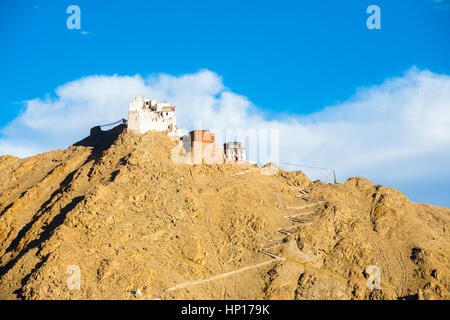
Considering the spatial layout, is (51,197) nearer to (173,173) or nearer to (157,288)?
(173,173)

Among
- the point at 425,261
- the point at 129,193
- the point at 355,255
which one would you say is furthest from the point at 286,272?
the point at 129,193

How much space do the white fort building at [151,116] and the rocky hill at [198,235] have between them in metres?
2.52

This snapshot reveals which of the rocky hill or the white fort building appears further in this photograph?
the white fort building

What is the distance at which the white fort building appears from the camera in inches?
2800

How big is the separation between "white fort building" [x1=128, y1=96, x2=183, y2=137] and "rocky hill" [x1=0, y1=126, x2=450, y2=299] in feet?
8.25

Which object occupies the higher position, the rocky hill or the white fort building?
the white fort building

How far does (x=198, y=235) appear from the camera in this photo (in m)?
56.8

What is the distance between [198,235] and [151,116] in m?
25.0

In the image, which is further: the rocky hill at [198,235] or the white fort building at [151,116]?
the white fort building at [151,116]

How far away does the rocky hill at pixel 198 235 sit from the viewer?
160ft

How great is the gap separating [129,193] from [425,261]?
132ft

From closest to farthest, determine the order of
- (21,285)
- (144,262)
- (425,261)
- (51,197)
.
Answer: (21,285), (144,262), (425,261), (51,197)

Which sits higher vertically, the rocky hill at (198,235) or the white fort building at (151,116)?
the white fort building at (151,116)
